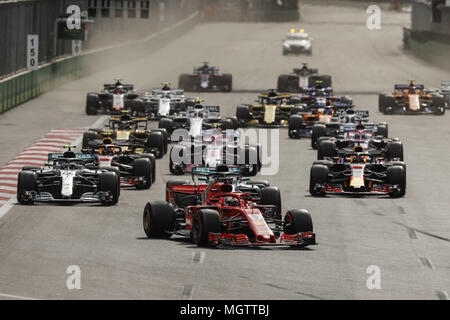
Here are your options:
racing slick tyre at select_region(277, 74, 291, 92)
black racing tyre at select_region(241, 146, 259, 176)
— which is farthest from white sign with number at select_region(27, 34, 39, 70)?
black racing tyre at select_region(241, 146, 259, 176)

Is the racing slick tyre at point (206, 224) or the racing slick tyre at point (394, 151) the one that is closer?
the racing slick tyre at point (206, 224)

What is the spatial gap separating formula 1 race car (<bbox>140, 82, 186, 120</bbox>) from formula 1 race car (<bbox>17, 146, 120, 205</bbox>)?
66.2 ft

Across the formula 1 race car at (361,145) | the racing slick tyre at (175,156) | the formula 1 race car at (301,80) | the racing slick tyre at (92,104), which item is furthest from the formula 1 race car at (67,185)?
the formula 1 race car at (301,80)

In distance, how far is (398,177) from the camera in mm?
31219

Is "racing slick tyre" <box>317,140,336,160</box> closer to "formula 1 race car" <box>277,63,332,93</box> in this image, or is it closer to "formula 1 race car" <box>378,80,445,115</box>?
"formula 1 race car" <box>378,80,445,115</box>

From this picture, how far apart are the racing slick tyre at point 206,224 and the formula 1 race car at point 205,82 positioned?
138ft

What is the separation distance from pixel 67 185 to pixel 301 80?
3600cm

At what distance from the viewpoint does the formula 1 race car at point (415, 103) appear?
5506cm

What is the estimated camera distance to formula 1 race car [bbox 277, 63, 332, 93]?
64.1 meters

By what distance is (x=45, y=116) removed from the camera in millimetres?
52812

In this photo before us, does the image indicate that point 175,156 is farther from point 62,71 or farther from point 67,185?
point 62,71

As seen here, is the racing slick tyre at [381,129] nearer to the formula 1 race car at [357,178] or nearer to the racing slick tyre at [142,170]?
the formula 1 race car at [357,178]

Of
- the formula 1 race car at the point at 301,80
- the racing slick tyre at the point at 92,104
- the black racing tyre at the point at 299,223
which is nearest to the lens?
the black racing tyre at the point at 299,223
